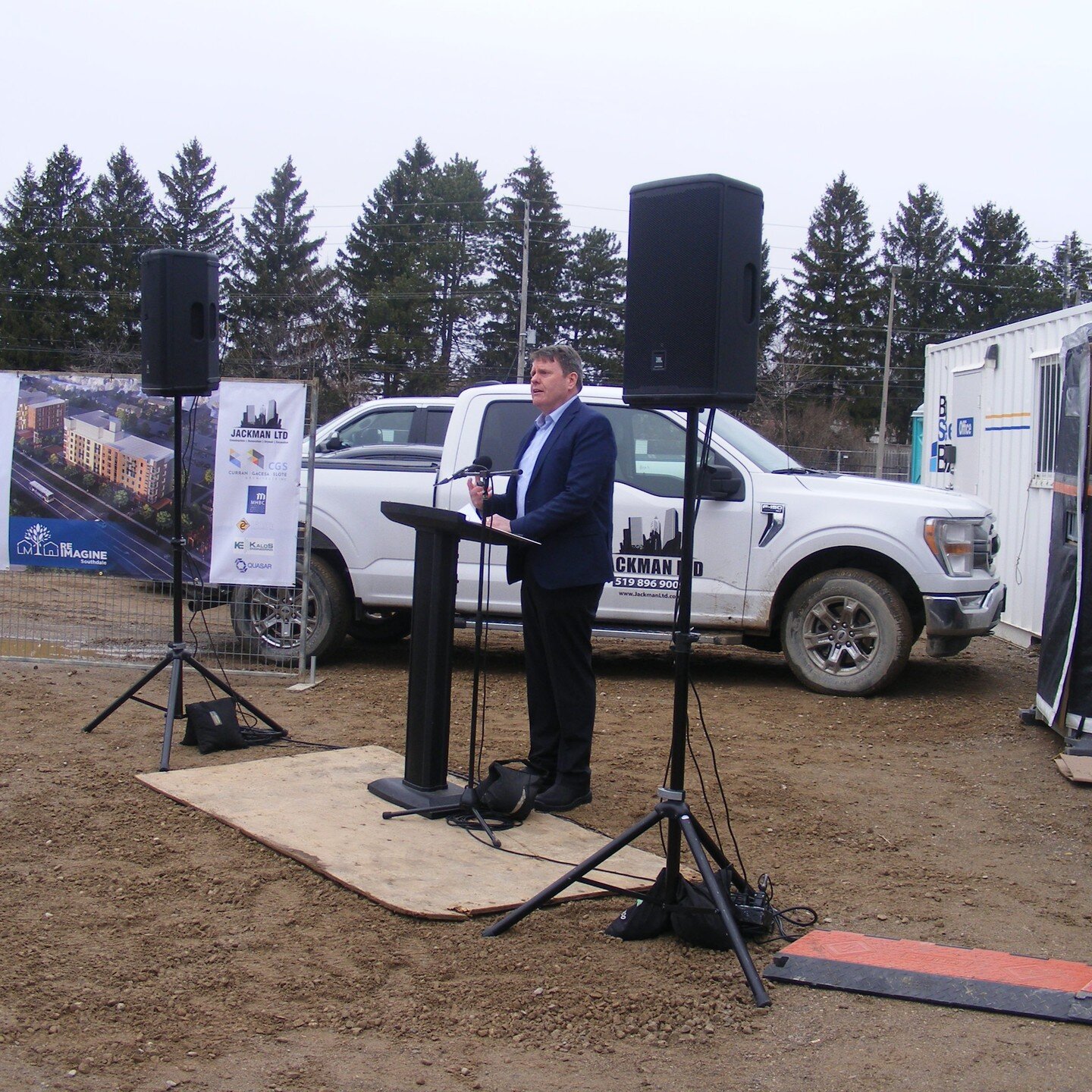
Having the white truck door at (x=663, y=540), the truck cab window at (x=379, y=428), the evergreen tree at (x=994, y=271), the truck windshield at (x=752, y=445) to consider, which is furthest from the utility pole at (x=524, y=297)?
the white truck door at (x=663, y=540)

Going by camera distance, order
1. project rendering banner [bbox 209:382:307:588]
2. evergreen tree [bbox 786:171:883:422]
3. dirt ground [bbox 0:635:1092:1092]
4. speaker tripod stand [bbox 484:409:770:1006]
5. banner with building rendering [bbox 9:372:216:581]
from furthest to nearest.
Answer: evergreen tree [bbox 786:171:883:422]
banner with building rendering [bbox 9:372:216:581]
project rendering banner [bbox 209:382:307:588]
speaker tripod stand [bbox 484:409:770:1006]
dirt ground [bbox 0:635:1092:1092]

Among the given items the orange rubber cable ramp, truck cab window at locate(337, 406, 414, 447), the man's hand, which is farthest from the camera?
truck cab window at locate(337, 406, 414, 447)

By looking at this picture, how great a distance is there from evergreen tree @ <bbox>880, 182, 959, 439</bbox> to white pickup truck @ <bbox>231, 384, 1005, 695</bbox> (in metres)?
49.9

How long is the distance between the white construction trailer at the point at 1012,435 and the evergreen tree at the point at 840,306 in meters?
44.9

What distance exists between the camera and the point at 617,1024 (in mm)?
3500

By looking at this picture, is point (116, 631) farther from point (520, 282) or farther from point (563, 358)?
point (520, 282)

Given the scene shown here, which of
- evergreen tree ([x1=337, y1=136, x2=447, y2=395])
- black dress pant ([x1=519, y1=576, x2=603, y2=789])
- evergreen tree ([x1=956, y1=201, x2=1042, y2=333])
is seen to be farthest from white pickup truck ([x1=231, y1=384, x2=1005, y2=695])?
evergreen tree ([x1=956, y1=201, x2=1042, y2=333])

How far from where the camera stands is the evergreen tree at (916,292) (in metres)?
57.2

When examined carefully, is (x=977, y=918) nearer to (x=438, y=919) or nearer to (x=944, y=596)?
(x=438, y=919)

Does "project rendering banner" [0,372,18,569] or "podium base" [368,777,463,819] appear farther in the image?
"project rendering banner" [0,372,18,569]

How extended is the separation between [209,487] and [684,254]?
4.98m

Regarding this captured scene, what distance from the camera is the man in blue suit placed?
539 cm

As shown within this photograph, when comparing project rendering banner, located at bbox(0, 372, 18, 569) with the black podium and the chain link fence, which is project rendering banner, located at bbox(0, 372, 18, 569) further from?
the black podium

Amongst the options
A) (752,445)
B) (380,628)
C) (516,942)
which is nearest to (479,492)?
(516,942)
